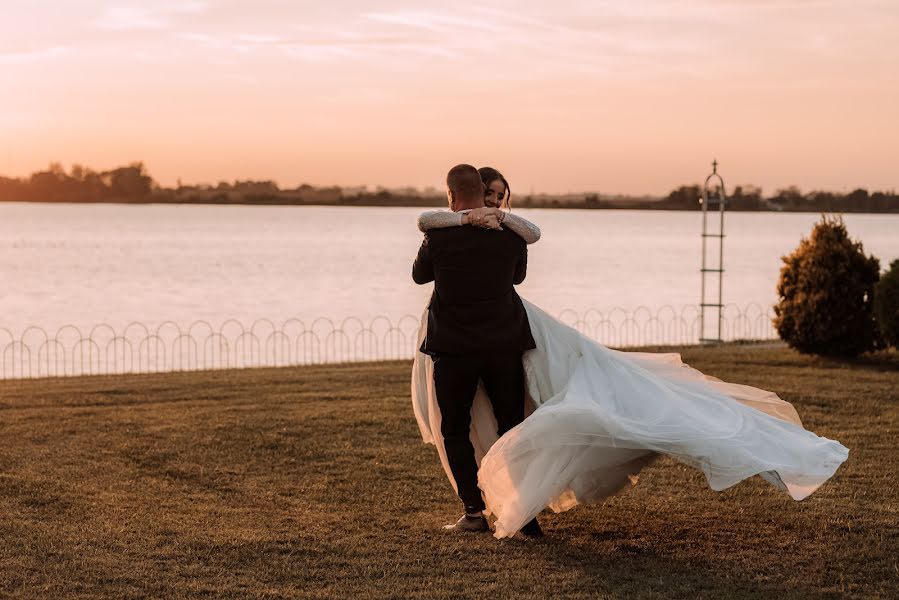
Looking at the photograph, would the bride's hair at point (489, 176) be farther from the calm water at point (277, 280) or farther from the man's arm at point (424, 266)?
the calm water at point (277, 280)

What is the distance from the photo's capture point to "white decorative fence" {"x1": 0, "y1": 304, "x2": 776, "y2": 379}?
65.2 feet

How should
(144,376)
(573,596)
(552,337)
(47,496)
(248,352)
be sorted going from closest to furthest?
1. (573,596)
2. (552,337)
3. (47,496)
4. (144,376)
5. (248,352)

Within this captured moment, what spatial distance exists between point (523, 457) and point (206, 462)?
12.2 ft

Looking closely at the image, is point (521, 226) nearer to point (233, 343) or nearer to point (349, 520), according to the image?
point (349, 520)

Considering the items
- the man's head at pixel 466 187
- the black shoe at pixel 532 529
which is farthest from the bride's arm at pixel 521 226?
the black shoe at pixel 532 529

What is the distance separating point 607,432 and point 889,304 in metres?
10.2

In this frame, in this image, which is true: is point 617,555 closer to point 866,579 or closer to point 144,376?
point 866,579

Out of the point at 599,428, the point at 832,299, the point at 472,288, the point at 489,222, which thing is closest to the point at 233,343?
the point at 832,299

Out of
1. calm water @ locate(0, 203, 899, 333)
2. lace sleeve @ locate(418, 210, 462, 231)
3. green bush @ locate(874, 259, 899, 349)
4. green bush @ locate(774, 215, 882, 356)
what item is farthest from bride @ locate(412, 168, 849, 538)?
calm water @ locate(0, 203, 899, 333)

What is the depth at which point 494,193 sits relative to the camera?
22.3ft

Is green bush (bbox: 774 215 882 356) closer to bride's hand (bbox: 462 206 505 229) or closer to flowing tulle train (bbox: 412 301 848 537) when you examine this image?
flowing tulle train (bbox: 412 301 848 537)

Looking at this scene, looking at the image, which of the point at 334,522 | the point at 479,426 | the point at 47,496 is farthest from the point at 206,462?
the point at 479,426

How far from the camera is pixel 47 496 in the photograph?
7.82m

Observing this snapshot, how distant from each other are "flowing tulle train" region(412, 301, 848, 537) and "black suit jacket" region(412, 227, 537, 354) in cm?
27
